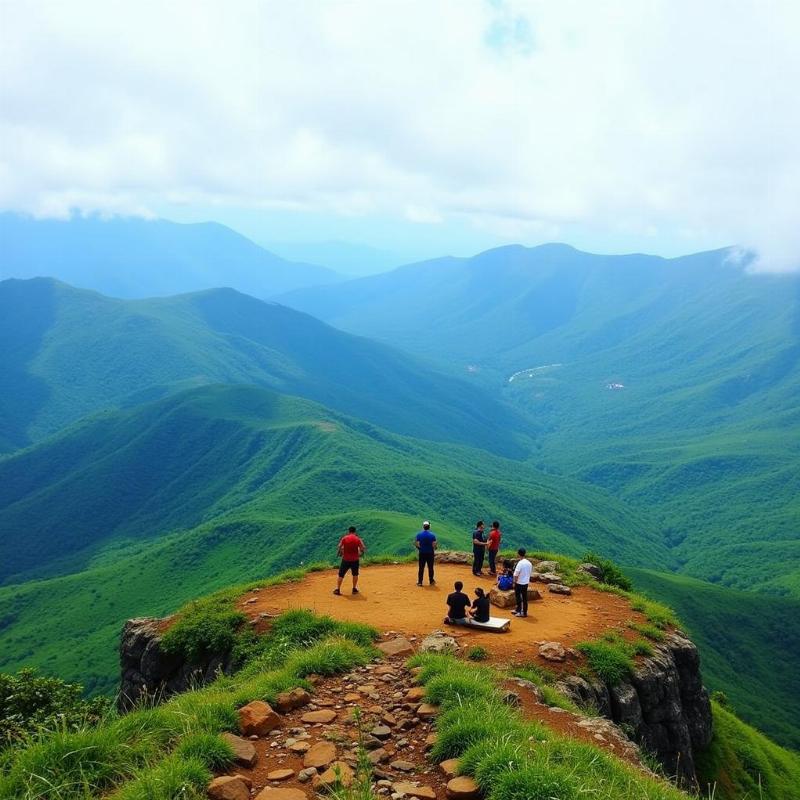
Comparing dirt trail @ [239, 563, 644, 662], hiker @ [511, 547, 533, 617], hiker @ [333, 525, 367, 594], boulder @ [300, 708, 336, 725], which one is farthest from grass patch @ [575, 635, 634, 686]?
boulder @ [300, 708, 336, 725]

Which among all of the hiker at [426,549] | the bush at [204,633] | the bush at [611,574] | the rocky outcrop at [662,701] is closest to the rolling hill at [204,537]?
A: the bush at [611,574]

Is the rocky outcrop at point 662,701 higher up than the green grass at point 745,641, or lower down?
higher up

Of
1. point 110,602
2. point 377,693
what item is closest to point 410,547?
point 110,602

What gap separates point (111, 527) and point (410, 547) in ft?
417

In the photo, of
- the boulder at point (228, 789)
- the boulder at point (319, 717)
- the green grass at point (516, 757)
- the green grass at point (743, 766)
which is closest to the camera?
the green grass at point (516, 757)

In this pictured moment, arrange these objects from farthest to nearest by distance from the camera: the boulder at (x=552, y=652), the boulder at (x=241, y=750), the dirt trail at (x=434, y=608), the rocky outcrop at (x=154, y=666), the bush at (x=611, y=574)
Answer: the bush at (x=611, y=574) → the rocky outcrop at (x=154, y=666) → the dirt trail at (x=434, y=608) → the boulder at (x=552, y=652) → the boulder at (x=241, y=750)

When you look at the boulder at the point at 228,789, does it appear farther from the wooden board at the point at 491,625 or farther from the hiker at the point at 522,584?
the hiker at the point at 522,584

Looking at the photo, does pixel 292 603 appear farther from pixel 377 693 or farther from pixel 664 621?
pixel 664 621

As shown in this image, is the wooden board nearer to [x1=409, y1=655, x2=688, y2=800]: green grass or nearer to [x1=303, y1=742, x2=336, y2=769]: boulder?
[x1=409, y1=655, x2=688, y2=800]: green grass

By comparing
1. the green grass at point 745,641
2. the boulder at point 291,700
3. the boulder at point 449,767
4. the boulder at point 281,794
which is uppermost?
the boulder at point 449,767

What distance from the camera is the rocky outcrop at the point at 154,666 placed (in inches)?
914

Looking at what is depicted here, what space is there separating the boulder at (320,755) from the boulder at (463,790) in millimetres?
2454

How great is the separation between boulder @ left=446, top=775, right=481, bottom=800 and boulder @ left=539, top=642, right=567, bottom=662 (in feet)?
37.0

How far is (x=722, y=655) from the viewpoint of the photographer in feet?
399
